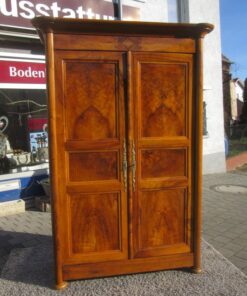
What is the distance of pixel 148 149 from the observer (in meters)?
3.37

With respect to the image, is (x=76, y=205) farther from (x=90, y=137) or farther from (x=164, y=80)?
(x=164, y=80)

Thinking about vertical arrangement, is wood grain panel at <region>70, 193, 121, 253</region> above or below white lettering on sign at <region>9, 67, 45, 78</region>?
below

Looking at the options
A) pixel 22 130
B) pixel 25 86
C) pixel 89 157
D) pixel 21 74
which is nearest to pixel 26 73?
pixel 21 74

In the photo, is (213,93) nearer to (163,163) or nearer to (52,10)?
(52,10)

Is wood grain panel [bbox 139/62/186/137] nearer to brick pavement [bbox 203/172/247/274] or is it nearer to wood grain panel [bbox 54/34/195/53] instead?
wood grain panel [bbox 54/34/195/53]

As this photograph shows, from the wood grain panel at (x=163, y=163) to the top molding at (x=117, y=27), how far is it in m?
1.14

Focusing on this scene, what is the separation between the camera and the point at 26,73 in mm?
6230

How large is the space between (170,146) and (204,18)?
7.20 metres

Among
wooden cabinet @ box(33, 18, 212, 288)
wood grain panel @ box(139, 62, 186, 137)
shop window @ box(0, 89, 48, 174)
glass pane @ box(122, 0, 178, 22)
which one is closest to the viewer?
wooden cabinet @ box(33, 18, 212, 288)

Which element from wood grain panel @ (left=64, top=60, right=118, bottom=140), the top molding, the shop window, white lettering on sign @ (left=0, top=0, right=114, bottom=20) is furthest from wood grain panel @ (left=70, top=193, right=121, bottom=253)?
white lettering on sign @ (left=0, top=0, right=114, bottom=20)

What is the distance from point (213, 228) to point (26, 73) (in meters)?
4.23

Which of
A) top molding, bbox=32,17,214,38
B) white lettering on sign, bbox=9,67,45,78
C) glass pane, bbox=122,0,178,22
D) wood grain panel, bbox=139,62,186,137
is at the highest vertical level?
glass pane, bbox=122,0,178,22

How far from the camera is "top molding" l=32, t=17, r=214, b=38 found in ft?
9.93

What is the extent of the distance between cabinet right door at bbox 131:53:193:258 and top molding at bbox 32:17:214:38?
0.70 ft
